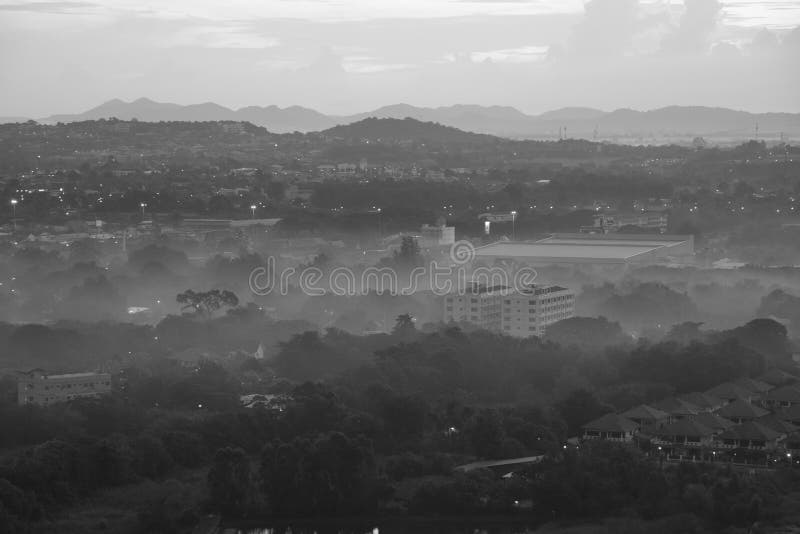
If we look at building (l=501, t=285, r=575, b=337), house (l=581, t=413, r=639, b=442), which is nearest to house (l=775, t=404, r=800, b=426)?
house (l=581, t=413, r=639, b=442)

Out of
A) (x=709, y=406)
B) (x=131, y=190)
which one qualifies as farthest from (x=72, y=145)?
(x=709, y=406)

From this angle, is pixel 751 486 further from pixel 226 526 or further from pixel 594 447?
pixel 226 526

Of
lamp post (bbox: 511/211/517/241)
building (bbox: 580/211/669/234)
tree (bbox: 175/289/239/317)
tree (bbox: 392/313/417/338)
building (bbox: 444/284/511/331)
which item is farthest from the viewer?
building (bbox: 580/211/669/234)

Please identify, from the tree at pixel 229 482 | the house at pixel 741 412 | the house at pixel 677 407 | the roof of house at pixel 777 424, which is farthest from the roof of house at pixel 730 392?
the tree at pixel 229 482

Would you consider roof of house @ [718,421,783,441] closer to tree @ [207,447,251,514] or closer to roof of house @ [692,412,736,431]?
roof of house @ [692,412,736,431]

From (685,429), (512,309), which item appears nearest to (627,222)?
(512,309)

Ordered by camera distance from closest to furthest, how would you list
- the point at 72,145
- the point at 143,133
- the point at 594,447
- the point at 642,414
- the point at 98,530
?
1. the point at 98,530
2. the point at 594,447
3. the point at 642,414
4. the point at 72,145
5. the point at 143,133

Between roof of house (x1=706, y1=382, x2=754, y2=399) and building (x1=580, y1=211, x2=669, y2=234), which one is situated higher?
roof of house (x1=706, y1=382, x2=754, y2=399)
